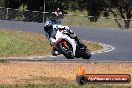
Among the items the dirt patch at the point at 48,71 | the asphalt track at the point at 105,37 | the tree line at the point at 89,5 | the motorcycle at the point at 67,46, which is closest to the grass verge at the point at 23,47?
the asphalt track at the point at 105,37

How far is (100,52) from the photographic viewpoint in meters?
32.9

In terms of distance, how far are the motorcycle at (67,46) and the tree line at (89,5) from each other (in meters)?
42.2

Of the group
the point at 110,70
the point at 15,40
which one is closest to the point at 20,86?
the point at 110,70

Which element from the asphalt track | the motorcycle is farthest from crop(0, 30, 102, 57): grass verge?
the motorcycle

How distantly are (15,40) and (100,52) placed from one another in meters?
6.07

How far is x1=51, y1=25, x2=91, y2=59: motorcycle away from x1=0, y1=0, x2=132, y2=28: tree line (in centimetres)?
4225

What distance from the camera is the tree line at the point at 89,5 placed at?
58125 millimetres

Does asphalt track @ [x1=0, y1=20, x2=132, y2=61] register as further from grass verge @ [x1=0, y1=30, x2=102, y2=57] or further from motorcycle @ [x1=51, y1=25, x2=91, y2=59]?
motorcycle @ [x1=51, y1=25, x2=91, y2=59]

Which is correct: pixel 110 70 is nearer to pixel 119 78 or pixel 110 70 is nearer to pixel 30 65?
pixel 30 65

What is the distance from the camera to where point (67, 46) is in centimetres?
1248

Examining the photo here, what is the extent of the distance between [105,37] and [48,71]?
63.2 feet

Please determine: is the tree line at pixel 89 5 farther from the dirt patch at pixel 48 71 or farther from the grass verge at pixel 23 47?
the dirt patch at pixel 48 71

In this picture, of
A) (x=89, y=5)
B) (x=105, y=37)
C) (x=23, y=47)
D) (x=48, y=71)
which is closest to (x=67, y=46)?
(x=48, y=71)

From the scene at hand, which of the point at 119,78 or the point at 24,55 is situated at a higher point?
the point at 119,78
